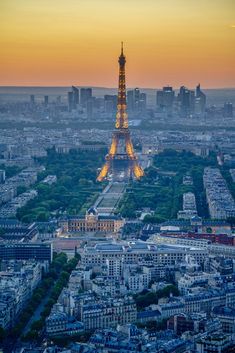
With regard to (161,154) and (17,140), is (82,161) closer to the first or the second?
(161,154)

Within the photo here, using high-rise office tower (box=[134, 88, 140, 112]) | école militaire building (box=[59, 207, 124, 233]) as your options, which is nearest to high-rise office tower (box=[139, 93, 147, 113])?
high-rise office tower (box=[134, 88, 140, 112])

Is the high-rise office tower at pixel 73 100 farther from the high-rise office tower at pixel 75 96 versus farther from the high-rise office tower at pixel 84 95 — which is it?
the high-rise office tower at pixel 84 95

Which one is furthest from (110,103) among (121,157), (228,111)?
(121,157)

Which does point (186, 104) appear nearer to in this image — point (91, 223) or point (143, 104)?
point (143, 104)

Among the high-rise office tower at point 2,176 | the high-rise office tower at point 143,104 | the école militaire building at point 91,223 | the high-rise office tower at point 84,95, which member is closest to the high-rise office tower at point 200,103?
the high-rise office tower at point 143,104

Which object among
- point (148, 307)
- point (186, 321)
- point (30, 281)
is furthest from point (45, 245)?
point (186, 321)
